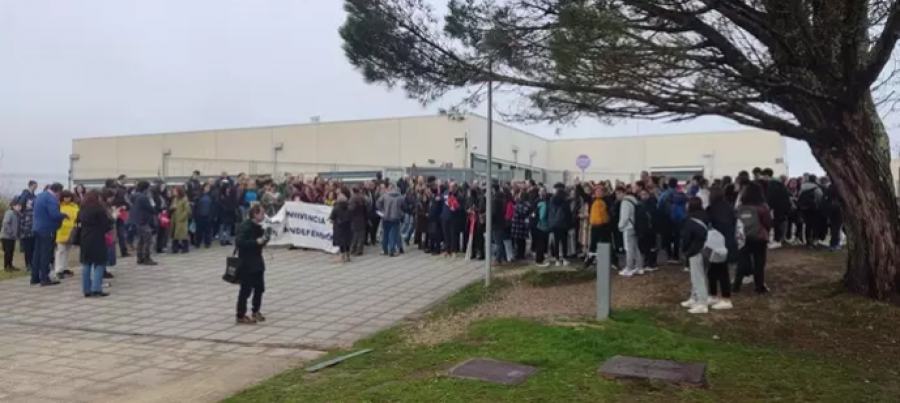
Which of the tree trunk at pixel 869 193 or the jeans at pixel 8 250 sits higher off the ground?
the tree trunk at pixel 869 193

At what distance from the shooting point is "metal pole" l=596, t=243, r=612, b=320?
339 inches

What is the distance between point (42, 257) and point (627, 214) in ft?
33.4

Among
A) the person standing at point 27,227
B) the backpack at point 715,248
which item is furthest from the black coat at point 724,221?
the person standing at point 27,227

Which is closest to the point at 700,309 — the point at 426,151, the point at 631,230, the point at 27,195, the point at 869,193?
the point at 869,193

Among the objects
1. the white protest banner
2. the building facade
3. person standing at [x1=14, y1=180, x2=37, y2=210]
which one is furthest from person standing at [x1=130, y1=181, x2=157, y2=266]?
the building facade

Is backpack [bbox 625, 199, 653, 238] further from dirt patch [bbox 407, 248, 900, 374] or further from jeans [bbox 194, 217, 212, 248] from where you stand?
jeans [bbox 194, 217, 212, 248]

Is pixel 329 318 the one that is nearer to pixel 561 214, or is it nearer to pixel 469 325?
pixel 469 325

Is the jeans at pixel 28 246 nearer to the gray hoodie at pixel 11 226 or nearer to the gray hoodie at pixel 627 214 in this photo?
the gray hoodie at pixel 11 226

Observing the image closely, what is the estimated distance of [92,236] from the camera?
11203 mm

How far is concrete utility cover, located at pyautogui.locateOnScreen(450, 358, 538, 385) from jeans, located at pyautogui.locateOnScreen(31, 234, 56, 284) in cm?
899

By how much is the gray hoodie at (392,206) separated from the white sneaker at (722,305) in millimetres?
8695

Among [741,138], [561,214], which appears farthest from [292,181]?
[741,138]

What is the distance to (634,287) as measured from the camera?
11.2m

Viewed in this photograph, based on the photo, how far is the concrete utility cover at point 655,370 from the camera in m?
5.94
